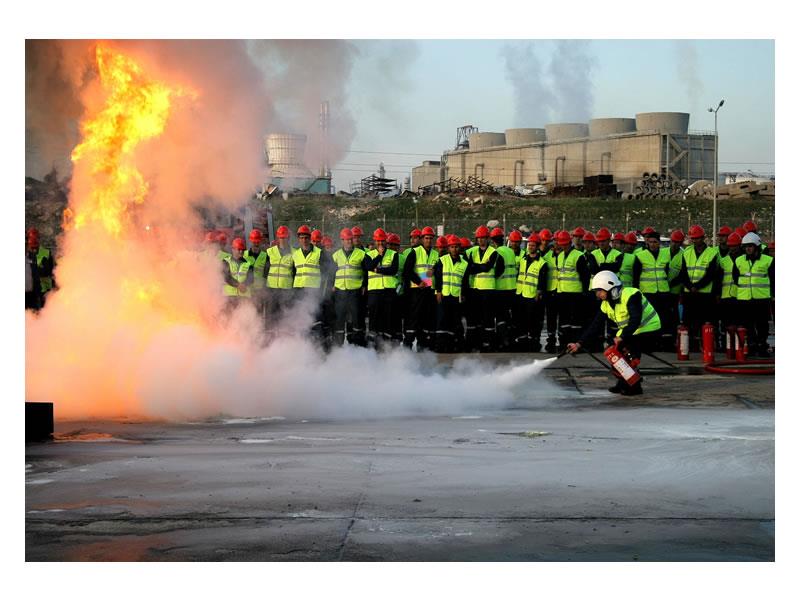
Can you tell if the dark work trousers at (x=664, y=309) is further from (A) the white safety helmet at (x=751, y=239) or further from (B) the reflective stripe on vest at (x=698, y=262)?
(A) the white safety helmet at (x=751, y=239)

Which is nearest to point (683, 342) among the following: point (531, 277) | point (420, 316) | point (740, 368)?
point (740, 368)

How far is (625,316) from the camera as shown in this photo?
12.0m

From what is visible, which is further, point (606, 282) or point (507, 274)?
point (507, 274)

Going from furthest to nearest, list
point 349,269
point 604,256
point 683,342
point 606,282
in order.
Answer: point 604,256
point 349,269
point 683,342
point 606,282

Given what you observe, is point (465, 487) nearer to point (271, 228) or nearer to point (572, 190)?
point (271, 228)

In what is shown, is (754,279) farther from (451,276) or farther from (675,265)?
(451,276)

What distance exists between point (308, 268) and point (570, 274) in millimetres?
4346

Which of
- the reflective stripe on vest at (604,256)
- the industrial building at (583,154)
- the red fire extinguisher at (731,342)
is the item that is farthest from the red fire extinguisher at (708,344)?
the industrial building at (583,154)

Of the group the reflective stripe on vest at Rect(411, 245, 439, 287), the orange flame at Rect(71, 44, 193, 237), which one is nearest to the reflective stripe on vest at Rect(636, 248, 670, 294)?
the reflective stripe on vest at Rect(411, 245, 439, 287)

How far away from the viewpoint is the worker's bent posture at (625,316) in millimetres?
11844

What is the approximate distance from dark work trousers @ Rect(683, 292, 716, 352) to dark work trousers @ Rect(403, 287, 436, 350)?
4315 mm

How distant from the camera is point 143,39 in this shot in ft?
34.8

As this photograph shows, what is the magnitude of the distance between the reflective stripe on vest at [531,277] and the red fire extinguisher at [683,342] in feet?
8.08

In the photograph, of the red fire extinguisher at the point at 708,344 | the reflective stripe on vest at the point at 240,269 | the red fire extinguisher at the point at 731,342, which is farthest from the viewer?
the reflective stripe on vest at the point at 240,269
